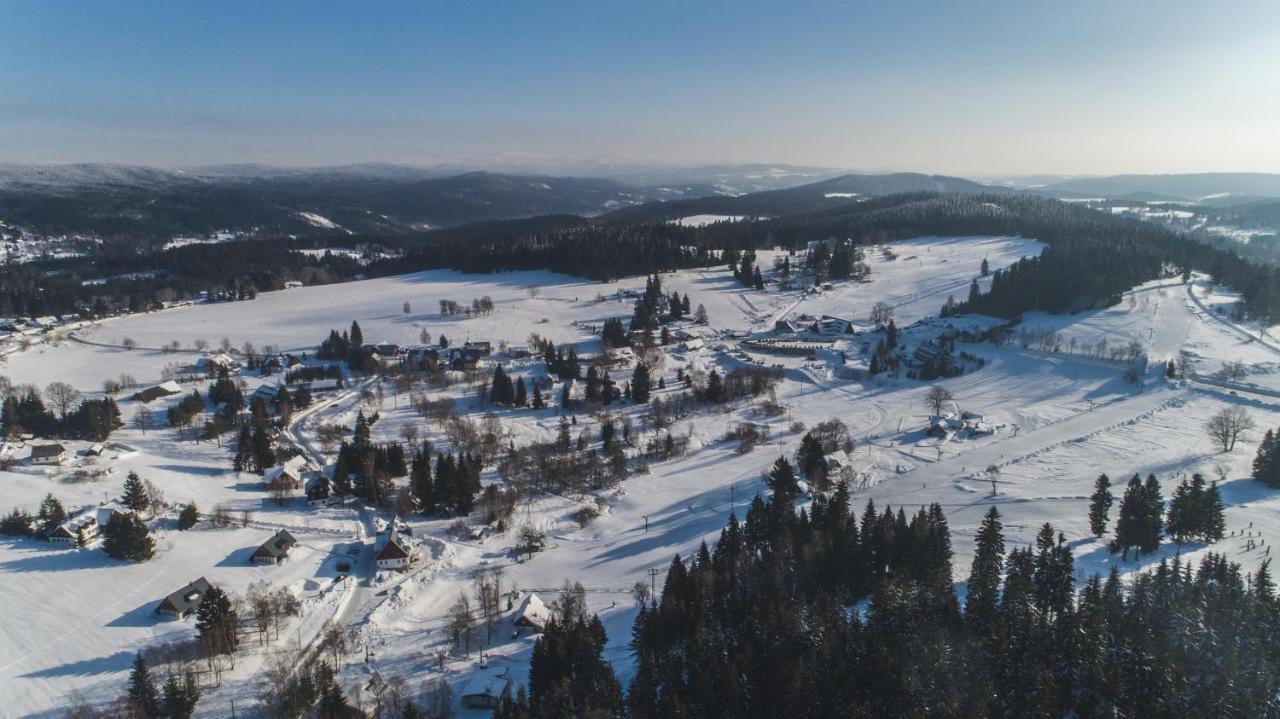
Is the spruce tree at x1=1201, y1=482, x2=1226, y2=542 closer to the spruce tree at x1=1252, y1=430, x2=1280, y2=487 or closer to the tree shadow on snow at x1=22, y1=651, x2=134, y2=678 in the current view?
the spruce tree at x1=1252, y1=430, x2=1280, y2=487

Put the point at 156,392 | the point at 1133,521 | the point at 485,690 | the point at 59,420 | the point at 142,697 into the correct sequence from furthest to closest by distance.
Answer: the point at 156,392, the point at 59,420, the point at 1133,521, the point at 485,690, the point at 142,697

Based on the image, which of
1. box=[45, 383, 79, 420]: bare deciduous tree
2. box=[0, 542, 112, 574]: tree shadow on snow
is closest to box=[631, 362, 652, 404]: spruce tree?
box=[0, 542, 112, 574]: tree shadow on snow

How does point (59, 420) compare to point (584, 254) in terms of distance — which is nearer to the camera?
point (59, 420)

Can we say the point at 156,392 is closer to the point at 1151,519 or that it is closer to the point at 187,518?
the point at 187,518

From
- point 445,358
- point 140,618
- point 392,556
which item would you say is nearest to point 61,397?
point 445,358

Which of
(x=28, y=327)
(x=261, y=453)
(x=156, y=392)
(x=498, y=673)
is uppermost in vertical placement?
(x=28, y=327)

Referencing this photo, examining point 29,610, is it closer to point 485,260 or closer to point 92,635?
point 92,635
